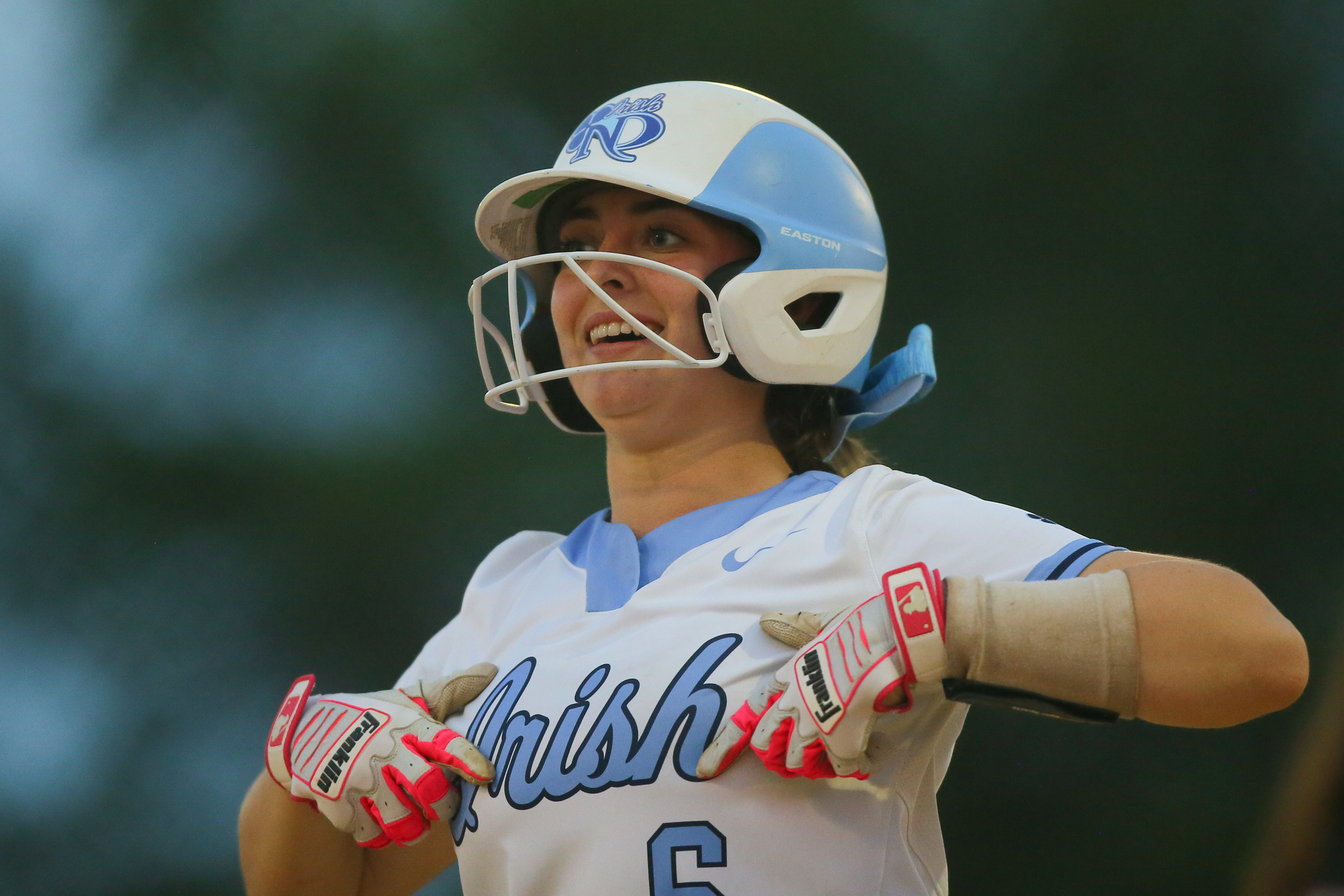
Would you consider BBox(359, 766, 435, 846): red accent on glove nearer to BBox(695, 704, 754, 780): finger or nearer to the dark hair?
BBox(695, 704, 754, 780): finger

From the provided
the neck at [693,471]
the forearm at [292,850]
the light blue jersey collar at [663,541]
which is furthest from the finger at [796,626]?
the forearm at [292,850]

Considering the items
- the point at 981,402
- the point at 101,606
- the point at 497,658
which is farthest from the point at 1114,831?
the point at 101,606

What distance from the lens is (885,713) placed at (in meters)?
1.28

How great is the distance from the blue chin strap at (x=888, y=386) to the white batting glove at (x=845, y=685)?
0.56m

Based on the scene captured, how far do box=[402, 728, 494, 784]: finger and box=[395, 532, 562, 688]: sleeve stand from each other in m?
0.17

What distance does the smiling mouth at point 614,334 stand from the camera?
1646 millimetres

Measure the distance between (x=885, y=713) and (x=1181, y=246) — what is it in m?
1.67

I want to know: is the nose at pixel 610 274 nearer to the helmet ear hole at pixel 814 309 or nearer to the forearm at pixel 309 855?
the helmet ear hole at pixel 814 309

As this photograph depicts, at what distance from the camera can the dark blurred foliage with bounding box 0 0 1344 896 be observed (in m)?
2.57

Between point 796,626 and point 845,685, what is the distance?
164 mm

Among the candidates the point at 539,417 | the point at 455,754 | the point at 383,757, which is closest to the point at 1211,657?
the point at 455,754

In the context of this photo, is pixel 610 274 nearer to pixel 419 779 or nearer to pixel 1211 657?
pixel 419 779

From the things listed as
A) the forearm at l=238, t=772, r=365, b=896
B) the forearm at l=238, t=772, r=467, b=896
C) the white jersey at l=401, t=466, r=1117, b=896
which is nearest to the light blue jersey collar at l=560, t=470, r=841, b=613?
the white jersey at l=401, t=466, r=1117, b=896

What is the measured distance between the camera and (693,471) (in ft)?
5.52
